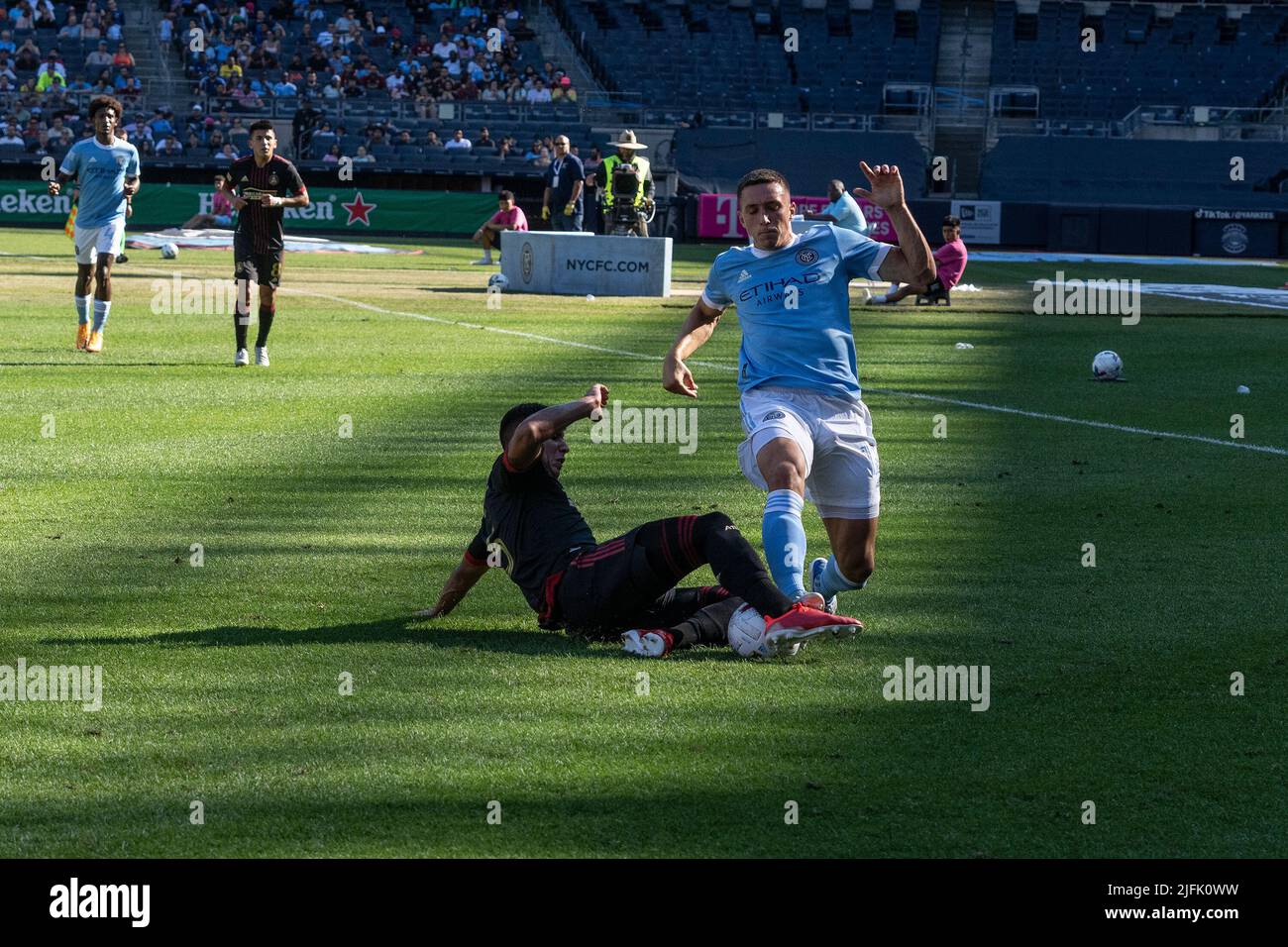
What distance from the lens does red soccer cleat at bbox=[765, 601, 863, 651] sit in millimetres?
6996

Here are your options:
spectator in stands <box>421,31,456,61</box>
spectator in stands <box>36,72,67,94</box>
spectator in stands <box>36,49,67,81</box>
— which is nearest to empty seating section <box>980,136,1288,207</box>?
spectator in stands <box>421,31,456,61</box>

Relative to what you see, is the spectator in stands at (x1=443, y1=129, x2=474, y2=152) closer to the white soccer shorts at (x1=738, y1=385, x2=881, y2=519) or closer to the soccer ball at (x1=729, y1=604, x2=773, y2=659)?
the white soccer shorts at (x1=738, y1=385, x2=881, y2=519)

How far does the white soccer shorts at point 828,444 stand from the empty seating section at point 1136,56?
53465 mm

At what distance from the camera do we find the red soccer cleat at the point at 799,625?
700 cm

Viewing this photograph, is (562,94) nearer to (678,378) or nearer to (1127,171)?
(1127,171)

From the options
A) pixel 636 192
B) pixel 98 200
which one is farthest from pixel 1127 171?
pixel 98 200

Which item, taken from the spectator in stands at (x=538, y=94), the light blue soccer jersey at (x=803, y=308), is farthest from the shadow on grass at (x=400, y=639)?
the spectator in stands at (x=538, y=94)

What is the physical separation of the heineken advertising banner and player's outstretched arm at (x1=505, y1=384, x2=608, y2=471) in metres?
44.6

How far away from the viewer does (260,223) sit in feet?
59.0

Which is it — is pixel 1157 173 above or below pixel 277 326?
above

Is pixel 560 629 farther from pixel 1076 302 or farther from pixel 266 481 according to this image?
pixel 1076 302

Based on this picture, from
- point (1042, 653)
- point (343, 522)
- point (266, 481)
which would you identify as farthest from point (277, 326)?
point (1042, 653)

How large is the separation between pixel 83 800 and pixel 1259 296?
31.5 meters

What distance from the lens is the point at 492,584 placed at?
8844 millimetres
